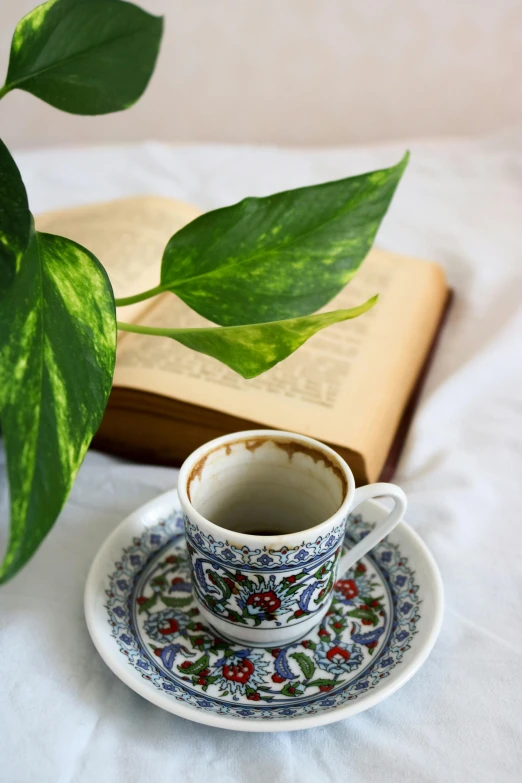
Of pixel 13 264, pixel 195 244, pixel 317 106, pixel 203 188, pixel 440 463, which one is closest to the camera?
pixel 13 264

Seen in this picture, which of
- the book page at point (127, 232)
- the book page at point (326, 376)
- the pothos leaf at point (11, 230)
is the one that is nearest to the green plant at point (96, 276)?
the pothos leaf at point (11, 230)

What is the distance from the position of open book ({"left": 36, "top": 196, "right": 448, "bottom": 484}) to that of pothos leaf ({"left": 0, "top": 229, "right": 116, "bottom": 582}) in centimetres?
20

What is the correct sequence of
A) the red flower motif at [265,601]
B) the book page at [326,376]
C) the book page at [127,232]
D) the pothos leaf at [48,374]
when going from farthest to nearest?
1. the book page at [127,232]
2. the book page at [326,376]
3. the red flower motif at [265,601]
4. the pothos leaf at [48,374]

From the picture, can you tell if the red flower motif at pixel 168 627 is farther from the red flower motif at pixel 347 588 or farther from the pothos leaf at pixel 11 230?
the pothos leaf at pixel 11 230

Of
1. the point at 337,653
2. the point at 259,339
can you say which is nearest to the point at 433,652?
the point at 337,653

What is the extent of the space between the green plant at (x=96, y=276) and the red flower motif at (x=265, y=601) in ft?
0.32

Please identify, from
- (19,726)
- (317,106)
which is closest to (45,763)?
(19,726)

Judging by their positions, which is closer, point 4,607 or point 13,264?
point 13,264

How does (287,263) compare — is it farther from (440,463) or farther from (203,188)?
(203,188)

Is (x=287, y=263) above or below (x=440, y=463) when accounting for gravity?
above

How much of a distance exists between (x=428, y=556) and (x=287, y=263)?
0.52 ft

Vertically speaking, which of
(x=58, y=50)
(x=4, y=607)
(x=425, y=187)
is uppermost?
(x=58, y=50)

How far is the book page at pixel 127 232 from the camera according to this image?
58 cm

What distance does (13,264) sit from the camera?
23 cm
